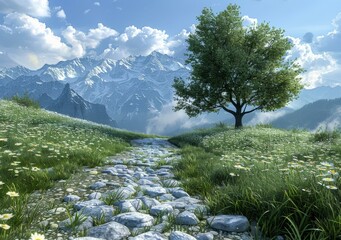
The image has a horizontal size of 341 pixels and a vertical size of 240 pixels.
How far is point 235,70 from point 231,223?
94.4ft

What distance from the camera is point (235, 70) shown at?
1260 inches

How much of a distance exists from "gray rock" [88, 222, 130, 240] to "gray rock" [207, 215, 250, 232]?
126 cm

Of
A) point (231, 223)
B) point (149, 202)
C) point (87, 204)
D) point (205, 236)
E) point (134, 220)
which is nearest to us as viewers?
point (205, 236)

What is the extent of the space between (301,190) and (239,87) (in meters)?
28.4

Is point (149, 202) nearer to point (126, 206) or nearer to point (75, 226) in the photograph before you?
point (126, 206)

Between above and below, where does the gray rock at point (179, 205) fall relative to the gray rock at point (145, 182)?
below

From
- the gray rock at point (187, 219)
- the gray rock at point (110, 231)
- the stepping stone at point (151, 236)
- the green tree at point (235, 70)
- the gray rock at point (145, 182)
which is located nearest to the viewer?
the stepping stone at point (151, 236)

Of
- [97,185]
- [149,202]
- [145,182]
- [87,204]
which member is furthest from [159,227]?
[145,182]

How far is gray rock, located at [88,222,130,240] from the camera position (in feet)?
13.7

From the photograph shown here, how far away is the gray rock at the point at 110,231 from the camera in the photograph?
4172mm

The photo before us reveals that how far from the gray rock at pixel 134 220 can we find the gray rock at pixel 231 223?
0.90 metres

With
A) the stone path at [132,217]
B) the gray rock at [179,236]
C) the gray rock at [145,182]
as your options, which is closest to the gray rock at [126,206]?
the stone path at [132,217]

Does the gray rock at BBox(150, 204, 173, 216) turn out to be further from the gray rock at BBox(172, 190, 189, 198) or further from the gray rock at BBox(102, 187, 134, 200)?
the gray rock at BBox(172, 190, 189, 198)

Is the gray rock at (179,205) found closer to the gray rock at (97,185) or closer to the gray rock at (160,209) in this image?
the gray rock at (160,209)
